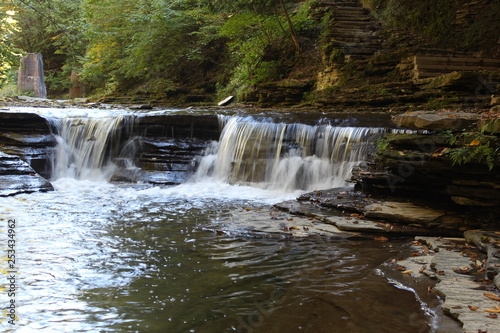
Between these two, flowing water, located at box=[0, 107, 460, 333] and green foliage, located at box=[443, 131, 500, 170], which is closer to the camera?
flowing water, located at box=[0, 107, 460, 333]

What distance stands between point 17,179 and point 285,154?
20.8ft

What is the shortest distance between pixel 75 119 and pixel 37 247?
814 centimetres

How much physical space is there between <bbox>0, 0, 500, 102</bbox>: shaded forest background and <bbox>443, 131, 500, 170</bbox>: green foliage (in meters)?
8.27

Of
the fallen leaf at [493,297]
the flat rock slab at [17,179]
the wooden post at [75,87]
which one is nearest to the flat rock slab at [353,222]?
the fallen leaf at [493,297]

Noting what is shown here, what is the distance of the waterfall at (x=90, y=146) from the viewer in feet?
39.6

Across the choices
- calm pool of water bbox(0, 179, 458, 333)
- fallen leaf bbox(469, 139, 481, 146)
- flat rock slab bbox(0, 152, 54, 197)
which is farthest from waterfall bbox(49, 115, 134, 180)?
fallen leaf bbox(469, 139, 481, 146)

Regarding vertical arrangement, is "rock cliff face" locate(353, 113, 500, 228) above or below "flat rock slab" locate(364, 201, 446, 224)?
above

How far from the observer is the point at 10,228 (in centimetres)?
643

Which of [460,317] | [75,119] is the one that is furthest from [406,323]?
[75,119]

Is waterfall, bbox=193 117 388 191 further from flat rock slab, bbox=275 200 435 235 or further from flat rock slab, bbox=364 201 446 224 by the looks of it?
flat rock slab, bbox=364 201 446 224

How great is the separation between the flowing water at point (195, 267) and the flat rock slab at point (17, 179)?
403 millimetres

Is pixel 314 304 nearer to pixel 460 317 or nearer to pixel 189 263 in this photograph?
pixel 460 317

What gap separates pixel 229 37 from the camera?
19625 mm

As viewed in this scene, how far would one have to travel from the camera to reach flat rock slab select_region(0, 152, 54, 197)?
9320 millimetres
